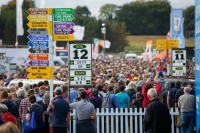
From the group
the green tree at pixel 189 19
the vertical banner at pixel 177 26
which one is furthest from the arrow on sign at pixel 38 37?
the green tree at pixel 189 19

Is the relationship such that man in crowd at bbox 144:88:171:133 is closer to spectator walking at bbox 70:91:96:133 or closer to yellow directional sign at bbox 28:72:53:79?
spectator walking at bbox 70:91:96:133

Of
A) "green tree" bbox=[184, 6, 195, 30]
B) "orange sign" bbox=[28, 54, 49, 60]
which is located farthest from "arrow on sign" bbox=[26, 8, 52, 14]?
"green tree" bbox=[184, 6, 195, 30]

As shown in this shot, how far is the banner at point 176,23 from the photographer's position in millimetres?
40000

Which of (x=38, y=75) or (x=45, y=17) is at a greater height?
(x=45, y=17)

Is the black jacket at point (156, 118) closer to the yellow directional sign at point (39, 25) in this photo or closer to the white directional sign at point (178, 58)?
the yellow directional sign at point (39, 25)

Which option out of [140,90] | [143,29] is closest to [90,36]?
[143,29]

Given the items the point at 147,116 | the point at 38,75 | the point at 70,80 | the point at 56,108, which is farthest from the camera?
the point at 70,80

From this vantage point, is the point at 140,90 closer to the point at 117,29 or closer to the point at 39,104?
the point at 39,104

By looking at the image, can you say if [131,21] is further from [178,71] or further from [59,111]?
[59,111]

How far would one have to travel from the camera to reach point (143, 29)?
178 meters

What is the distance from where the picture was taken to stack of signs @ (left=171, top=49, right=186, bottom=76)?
2727 centimetres

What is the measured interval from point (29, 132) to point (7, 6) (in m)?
129

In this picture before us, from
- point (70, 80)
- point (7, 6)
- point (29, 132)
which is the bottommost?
point (29, 132)

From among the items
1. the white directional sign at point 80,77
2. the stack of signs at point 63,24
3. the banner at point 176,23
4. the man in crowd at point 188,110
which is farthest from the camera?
the banner at point 176,23
